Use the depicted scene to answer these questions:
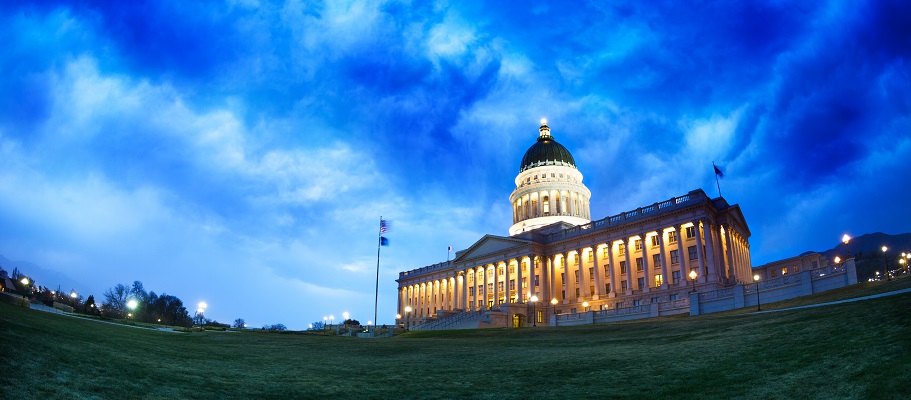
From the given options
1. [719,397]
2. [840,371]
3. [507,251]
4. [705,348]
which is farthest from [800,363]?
[507,251]

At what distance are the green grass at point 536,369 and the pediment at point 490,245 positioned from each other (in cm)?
6973

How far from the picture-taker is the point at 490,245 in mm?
101938

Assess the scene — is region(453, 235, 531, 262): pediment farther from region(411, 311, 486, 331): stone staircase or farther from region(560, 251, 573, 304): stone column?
region(411, 311, 486, 331): stone staircase

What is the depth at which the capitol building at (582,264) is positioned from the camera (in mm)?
71438

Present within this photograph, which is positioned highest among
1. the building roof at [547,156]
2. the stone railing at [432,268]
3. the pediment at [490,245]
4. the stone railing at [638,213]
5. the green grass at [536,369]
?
the building roof at [547,156]

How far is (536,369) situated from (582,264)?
227 feet

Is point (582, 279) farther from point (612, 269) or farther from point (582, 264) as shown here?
point (612, 269)

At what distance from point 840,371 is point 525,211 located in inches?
4195

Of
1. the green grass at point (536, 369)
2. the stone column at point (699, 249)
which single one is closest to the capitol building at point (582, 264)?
the stone column at point (699, 249)

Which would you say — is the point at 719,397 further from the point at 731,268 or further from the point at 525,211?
the point at 525,211

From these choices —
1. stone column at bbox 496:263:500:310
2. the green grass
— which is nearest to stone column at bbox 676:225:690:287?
stone column at bbox 496:263:500:310

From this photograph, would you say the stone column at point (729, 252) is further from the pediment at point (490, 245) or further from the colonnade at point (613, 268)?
the pediment at point (490, 245)

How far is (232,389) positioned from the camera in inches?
574

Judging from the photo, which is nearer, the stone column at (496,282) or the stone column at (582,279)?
the stone column at (582,279)
